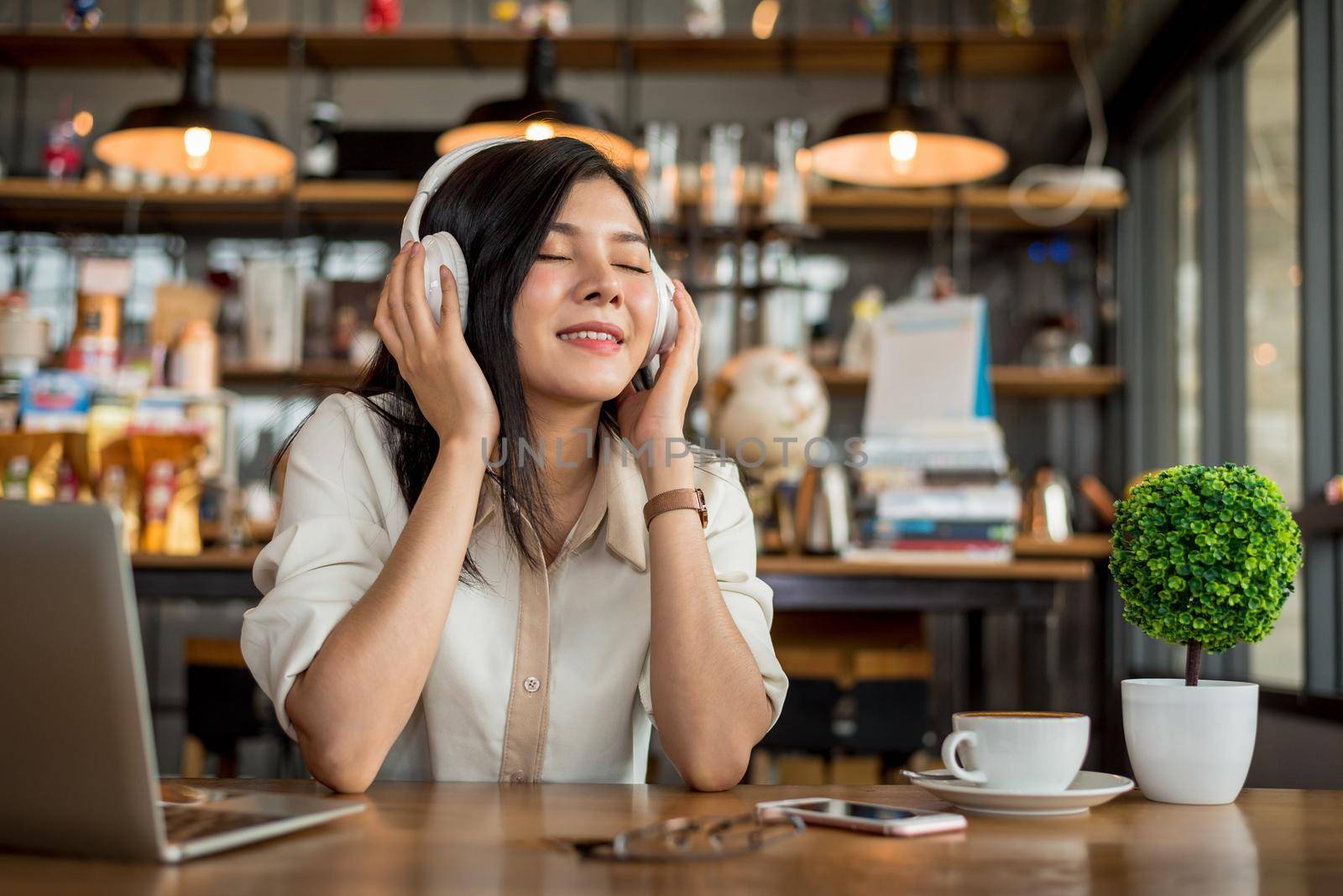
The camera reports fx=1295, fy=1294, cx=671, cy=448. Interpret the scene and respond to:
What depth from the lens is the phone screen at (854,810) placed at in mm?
799

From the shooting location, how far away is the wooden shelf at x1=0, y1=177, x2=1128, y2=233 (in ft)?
14.7

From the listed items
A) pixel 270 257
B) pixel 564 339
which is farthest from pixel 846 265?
pixel 564 339

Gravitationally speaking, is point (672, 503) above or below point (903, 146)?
below

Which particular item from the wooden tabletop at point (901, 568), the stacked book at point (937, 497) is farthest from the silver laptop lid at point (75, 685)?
the stacked book at point (937, 497)

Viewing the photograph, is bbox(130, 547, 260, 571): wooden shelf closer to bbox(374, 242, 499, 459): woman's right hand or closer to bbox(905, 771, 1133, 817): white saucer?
bbox(374, 242, 499, 459): woman's right hand

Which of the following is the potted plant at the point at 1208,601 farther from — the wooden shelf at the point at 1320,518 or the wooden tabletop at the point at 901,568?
A: the wooden shelf at the point at 1320,518

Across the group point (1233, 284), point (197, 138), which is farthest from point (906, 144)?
point (197, 138)

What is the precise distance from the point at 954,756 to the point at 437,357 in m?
0.62

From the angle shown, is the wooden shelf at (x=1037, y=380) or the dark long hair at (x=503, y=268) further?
the wooden shelf at (x=1037, y=380)

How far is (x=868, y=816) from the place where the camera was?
2.61 ft

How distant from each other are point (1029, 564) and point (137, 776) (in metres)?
1.83

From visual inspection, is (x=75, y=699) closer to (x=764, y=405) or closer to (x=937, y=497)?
(x=937, y=497)

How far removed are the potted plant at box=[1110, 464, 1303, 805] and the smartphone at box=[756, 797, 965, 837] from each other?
0.64 ft

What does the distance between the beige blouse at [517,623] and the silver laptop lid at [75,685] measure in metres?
0.46
